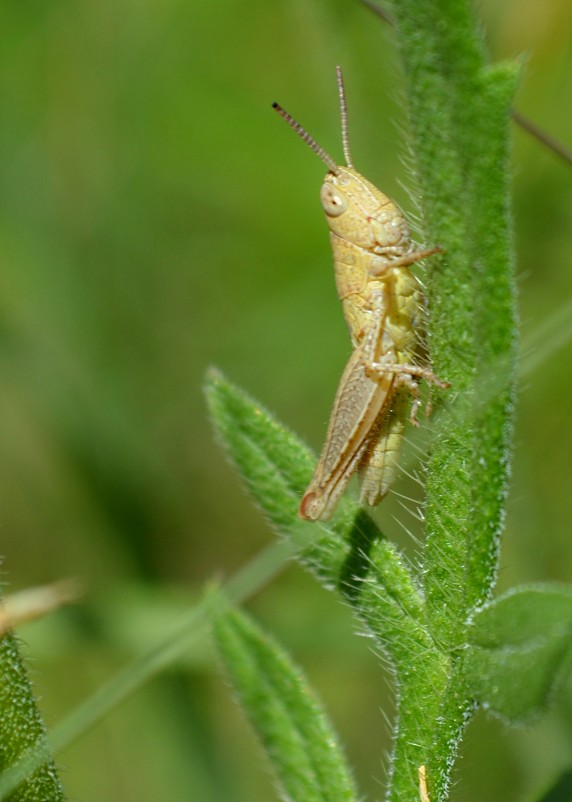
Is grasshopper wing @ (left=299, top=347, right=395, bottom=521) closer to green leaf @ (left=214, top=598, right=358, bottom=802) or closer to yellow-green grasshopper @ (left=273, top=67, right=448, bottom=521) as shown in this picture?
yellow-green grasshopper @ (left=273, top=67, right=448, bottom=521)

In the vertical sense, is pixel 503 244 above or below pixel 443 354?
above

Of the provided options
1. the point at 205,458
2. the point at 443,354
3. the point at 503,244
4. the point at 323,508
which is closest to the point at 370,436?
the point at 323,508

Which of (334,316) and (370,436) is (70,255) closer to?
(334,316)

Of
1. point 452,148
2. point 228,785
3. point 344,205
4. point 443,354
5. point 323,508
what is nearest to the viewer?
point 452,148

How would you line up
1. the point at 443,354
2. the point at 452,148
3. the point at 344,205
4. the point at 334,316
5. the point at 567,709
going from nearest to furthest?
the point at 452,148, the point at 443,354, the point at 344,205, the point at 567,709, the point at 334,316

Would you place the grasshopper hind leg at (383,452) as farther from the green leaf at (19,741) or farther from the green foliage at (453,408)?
the green leaf at (19,741)

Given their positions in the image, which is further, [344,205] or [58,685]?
[58,685]

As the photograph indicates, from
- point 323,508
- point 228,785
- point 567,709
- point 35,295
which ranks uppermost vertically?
point 323,508

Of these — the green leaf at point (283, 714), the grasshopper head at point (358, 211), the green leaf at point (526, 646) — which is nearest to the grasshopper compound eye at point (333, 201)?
the grasshopper head at point (358, 211)
